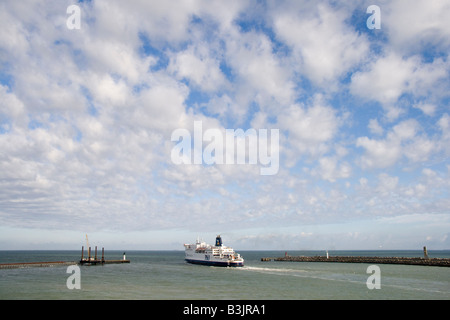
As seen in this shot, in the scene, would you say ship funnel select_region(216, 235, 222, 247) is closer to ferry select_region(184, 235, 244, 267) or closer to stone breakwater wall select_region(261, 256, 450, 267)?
ferry select_region(184, 235, 244, 267)

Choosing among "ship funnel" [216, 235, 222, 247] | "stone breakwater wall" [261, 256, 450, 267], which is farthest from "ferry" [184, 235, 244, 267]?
"stone breakwater wall" [261, 256, 450, 267]

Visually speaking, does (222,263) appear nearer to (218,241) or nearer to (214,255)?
(214,255)

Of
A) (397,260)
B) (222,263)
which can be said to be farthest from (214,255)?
(397,260)

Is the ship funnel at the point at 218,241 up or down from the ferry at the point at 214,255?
up

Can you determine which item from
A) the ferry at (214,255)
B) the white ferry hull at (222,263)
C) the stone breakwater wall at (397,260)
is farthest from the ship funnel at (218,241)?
the stone breakwater wall at (397,260)

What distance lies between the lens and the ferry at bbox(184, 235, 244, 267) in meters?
95.2

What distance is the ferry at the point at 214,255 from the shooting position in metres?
95.2

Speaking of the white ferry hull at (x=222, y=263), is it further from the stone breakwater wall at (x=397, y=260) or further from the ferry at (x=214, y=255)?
the stone breakwater wall at (x=397, y=260)

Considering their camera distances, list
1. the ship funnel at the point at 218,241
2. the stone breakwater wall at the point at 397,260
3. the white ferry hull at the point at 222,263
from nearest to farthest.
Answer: the stone breakwater wall at the point at 397,260 → the white ferry hull at the point at 222,263 → the ship funnel at the point at 218,241

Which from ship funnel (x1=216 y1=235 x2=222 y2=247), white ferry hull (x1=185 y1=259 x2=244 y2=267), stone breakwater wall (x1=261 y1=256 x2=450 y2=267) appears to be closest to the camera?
stone breakwater wall (x1=261 y1=256 x2=450 y2=267)

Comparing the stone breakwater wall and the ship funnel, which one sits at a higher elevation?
the ship funnel

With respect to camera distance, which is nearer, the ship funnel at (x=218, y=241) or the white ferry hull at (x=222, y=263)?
the white ferry hull at (x=222, y=263)

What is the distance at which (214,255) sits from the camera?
335 ft
